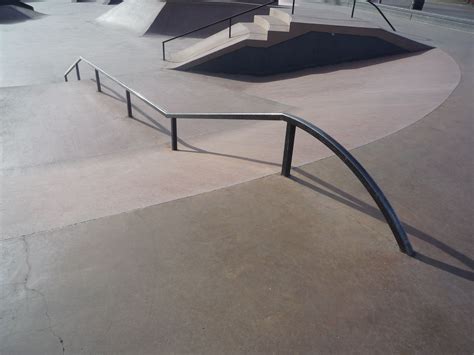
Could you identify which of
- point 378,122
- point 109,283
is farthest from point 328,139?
point 378,122

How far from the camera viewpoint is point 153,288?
2393 millimetres

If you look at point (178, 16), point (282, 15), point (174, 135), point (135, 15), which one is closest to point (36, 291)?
point (174, 135)

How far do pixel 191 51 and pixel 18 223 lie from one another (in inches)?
453

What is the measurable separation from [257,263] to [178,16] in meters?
19.6

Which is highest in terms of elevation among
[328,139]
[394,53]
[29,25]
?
[328,139]

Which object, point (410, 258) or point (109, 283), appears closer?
point (109, 283)

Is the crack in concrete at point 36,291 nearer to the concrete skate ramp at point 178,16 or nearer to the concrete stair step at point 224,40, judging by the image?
the concrete stair step at point 224,40

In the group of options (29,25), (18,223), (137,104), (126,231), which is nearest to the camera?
(126,231)

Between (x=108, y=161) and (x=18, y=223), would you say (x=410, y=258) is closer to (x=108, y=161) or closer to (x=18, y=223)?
(x=18, y=223)

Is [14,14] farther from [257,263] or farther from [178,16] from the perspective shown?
[257,263]

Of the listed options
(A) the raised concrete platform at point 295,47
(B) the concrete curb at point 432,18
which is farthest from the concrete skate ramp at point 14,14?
(B) the concrete curb at point 432,18

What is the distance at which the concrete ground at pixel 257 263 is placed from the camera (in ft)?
6.87

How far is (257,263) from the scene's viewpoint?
2.61 meters

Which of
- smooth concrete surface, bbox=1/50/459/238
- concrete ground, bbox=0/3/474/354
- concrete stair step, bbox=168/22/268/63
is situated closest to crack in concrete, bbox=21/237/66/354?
concrete ground, bbox=0/3/474/354
